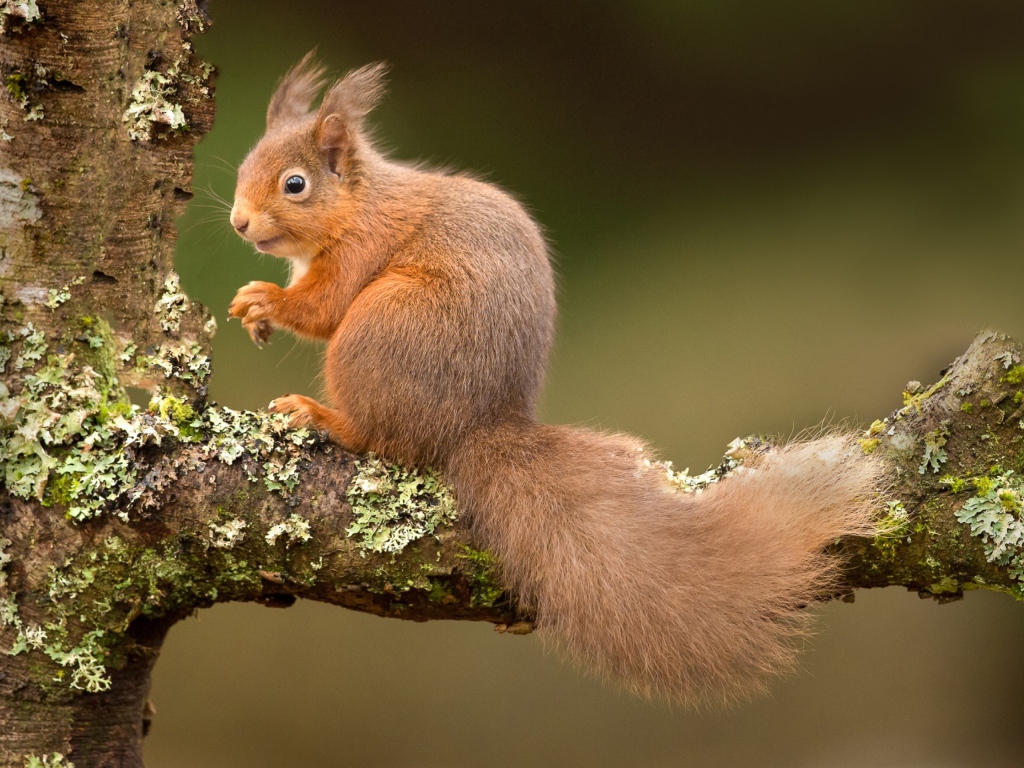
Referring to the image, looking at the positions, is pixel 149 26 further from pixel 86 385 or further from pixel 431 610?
pixel 431 610

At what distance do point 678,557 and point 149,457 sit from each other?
76 centimetres

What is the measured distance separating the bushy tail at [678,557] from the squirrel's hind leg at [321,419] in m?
0.18

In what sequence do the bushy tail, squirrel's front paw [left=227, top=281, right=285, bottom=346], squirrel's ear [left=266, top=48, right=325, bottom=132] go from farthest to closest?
1. squirrel's ear [left=266, top=48, right=325, bottom=132]
2. squirrel's front paw [left=227, top=281, right=285, bottom=346]
3. the bushy tail

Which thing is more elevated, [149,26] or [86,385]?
[149,26]

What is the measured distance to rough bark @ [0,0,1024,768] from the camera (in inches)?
55.4

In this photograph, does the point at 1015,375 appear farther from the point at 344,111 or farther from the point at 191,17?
the point at 191,17

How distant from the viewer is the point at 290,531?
55.5 inches

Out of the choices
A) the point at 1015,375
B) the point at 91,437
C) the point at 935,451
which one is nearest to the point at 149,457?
the point at 91,437

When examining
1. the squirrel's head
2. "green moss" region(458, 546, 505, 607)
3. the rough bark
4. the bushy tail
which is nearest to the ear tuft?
the squirrel's head

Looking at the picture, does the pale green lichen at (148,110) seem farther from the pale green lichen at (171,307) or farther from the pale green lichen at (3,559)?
the pale green lichen at (3,559)

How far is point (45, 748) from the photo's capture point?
1.51 m

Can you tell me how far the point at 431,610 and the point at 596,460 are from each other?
1.09 ft

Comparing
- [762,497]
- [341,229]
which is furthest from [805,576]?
[341,229]

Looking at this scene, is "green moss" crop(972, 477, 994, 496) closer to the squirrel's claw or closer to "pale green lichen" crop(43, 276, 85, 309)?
the squirrel's claw
